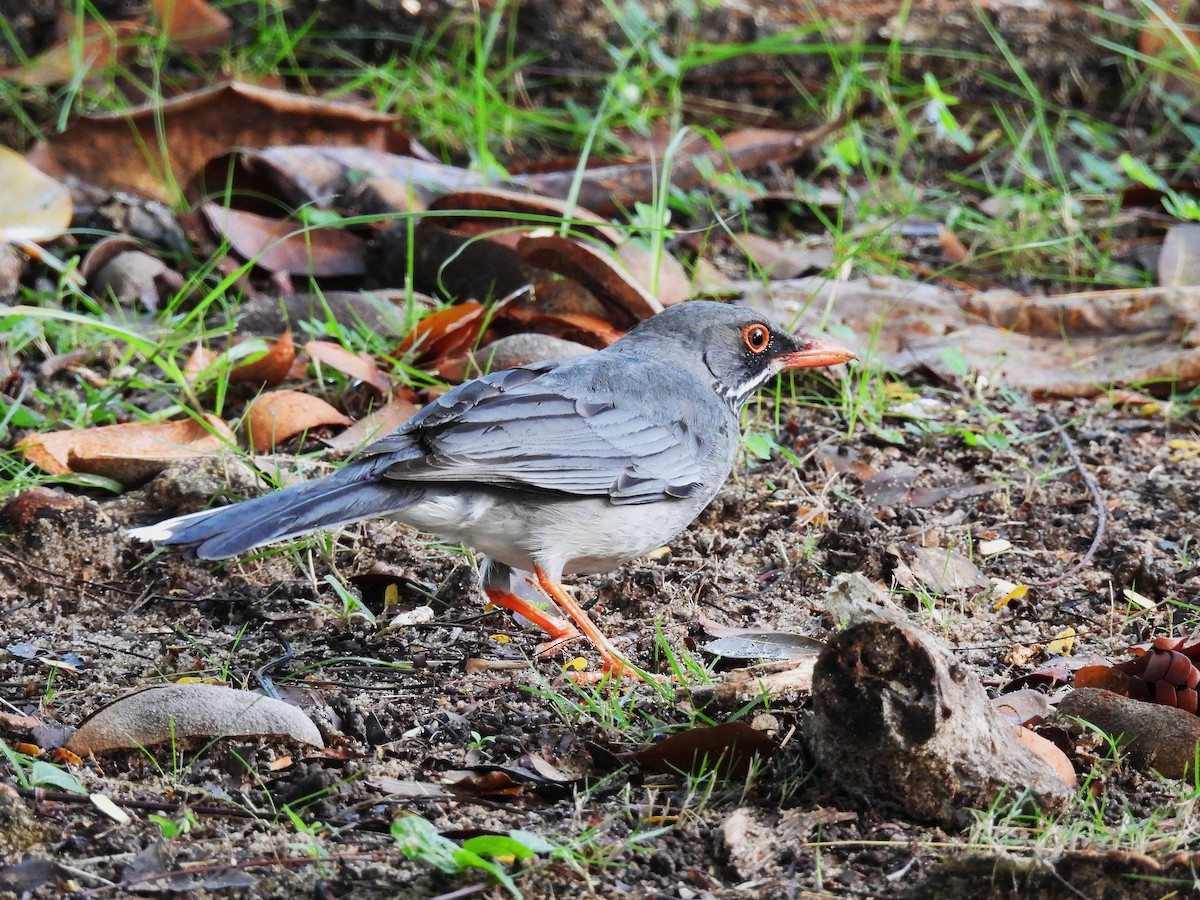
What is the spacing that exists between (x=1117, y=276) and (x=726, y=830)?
529 centimetres

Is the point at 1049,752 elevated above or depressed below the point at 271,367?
above

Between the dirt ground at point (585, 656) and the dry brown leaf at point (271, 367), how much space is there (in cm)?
78

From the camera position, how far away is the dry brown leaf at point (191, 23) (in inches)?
358

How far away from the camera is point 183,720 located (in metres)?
3.91

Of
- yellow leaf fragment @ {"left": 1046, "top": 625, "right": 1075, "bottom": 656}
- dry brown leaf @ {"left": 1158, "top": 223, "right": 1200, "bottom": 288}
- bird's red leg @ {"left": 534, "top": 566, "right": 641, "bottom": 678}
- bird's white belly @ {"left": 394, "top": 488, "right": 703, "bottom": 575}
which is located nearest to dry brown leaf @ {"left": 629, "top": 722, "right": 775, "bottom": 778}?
bird's red leg @ {"left": 534, "top": 566, "right": 641, "bottom": 678}

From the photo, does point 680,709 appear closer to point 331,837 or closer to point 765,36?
point 331,837

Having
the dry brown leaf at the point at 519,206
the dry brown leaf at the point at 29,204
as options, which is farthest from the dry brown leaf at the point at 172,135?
the dry brown leaf at the point at 519,206

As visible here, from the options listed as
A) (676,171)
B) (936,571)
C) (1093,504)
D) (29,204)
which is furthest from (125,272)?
(1093,504)

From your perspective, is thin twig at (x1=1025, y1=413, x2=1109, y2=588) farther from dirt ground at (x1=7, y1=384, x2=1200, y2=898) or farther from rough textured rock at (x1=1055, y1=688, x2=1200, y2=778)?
rough textured rock at (x1=1055, y1=688, x2=1200, y2=778)

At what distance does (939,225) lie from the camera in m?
8.22

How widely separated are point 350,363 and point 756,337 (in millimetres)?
1785

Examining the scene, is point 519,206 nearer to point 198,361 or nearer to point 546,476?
point 198,361

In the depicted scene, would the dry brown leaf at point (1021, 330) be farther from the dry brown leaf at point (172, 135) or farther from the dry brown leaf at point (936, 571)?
the dry brown leaf at point (172, 135)

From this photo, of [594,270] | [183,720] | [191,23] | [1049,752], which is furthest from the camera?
[191,23]
